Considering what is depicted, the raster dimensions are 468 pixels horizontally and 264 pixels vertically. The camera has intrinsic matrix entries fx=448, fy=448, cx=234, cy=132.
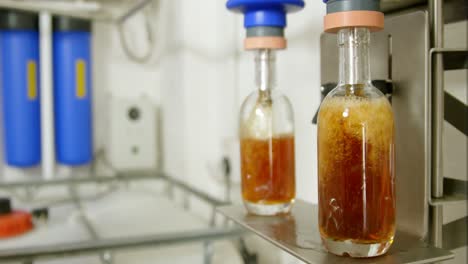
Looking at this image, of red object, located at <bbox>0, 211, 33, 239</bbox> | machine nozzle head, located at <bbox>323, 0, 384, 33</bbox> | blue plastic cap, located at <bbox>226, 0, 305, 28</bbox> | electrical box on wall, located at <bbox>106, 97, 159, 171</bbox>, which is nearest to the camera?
machine nozzle head, located at <bbox>323, 0, 384, 33</bbox>

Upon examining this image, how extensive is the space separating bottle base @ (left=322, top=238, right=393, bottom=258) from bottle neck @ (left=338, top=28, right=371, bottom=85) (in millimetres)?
158

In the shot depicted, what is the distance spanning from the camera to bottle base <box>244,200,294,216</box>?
61 centimetres

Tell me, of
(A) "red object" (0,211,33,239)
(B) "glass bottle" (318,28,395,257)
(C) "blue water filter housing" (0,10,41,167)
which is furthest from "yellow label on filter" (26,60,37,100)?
(B) "glass bottle" (318,28,395,257)

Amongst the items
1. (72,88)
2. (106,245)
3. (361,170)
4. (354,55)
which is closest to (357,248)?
(361,170)

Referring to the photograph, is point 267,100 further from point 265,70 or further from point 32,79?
point 32,79

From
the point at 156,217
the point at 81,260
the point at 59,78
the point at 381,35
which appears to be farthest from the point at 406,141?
the point at 59,78

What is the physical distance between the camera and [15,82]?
1.56 metres

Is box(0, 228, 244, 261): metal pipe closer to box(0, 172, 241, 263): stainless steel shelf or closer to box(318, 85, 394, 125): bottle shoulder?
box(0, 172, 241, 263): stainless steel shelf

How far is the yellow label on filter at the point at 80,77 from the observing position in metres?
1.63

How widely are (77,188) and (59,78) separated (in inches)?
17.3

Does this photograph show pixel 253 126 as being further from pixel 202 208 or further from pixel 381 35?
pixel 202 208

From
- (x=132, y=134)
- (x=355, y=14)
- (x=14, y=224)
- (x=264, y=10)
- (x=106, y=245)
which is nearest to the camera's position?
(x=355, y=14)

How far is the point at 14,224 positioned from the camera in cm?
114

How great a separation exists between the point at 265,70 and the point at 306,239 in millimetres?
259
